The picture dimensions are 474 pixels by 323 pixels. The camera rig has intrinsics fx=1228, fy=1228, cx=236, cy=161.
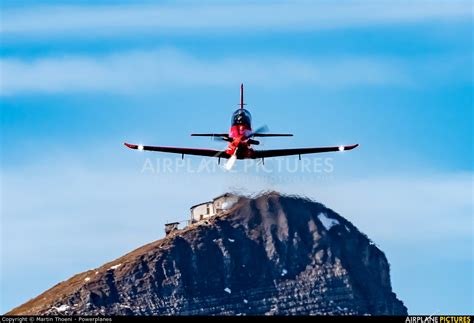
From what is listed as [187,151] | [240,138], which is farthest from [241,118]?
[187,151]

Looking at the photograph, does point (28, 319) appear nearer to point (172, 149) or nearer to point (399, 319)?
point (399, 319)

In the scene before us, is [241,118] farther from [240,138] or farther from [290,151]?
[290,151]

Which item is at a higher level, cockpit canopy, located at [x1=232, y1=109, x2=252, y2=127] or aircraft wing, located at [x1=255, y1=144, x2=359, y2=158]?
cockpit canopy, located at [x1=232, y1=109, x2=252, y2=127]

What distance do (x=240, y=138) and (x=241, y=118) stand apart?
3.89 metres

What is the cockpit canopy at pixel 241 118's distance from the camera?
147 m

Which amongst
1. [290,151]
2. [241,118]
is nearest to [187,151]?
[241,118]

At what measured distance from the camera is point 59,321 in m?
81.9

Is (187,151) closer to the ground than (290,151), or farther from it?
farther from it

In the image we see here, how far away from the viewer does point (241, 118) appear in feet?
486

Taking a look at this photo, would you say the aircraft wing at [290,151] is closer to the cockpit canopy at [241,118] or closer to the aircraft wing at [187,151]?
the cockpit canopy at [241,118]

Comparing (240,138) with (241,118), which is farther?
(241,118)

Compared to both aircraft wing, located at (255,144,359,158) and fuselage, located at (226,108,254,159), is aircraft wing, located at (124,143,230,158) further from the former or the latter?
aircraft wing, located at (255,144,359,158)

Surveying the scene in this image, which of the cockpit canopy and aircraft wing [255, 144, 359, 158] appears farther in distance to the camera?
aircraft wing [255, 144, 359, 158]

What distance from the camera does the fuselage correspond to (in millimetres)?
144625
